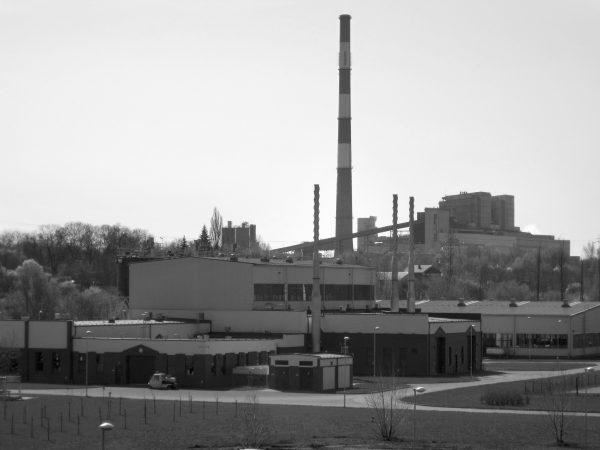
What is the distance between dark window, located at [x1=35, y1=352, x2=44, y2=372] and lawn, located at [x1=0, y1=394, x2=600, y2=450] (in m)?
17.6

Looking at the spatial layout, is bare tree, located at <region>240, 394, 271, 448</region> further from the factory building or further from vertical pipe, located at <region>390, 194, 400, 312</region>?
the factory building

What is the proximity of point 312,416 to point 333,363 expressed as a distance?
15.7 meters

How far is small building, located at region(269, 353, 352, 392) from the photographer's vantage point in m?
69.6

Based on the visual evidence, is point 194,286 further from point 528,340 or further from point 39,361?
point 528,340

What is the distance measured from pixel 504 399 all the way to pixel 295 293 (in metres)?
31.7

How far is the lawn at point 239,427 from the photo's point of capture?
4578 cm

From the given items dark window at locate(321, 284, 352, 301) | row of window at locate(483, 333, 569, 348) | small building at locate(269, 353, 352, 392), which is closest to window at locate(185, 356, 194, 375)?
small building at locate(269, 353, 352, 392)

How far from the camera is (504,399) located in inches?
2404

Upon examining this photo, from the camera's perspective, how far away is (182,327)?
271 feet

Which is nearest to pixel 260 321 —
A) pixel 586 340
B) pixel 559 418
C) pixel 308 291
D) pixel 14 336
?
pixel 308 291

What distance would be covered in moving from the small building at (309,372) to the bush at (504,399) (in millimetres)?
10712

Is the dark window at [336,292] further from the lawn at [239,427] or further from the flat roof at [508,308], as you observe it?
the lawn at [239,427]

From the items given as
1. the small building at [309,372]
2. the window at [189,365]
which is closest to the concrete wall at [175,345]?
the window at [189,365]

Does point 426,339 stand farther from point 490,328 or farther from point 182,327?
point 490,328
